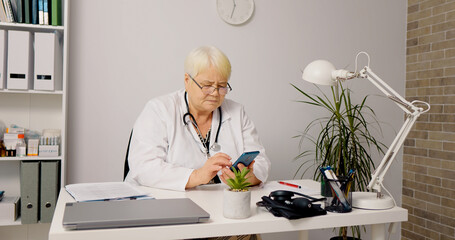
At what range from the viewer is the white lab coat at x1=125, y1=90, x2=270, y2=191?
71.4 inches

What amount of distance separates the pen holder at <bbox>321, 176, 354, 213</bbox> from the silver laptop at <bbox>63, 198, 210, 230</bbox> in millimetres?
452

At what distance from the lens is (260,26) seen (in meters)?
3.32

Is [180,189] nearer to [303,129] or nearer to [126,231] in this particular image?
[126,231]

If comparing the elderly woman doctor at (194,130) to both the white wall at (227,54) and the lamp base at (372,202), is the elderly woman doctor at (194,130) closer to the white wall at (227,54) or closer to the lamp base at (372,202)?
Answer: the lamp base at (372,202)

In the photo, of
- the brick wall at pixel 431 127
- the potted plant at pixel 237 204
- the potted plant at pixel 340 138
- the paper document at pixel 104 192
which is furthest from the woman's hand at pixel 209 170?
the brick wall at pixel 431 127

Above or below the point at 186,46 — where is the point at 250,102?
below

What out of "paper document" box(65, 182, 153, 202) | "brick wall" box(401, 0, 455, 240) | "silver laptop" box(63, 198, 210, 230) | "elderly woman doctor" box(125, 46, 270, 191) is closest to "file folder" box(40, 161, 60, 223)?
"elderly woman doctor" box(125, 46, 270, 191)

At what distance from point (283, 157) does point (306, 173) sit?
26cm

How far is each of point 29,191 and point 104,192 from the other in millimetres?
1177

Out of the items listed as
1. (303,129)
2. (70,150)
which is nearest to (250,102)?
(303,129)

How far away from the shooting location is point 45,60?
2.57 m

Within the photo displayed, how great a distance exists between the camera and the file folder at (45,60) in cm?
256

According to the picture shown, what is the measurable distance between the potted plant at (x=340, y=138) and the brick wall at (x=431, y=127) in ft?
1.17

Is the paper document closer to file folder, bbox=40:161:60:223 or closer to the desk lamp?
the desk lamp
